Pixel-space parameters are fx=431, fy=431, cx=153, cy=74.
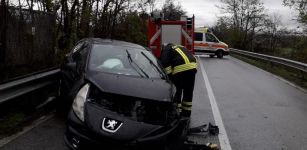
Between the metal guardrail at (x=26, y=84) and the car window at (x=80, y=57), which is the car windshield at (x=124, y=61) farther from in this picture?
the metal guardrail at (x=26, y=84)

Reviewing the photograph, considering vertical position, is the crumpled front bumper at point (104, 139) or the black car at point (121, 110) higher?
the black car at point (121, 110)

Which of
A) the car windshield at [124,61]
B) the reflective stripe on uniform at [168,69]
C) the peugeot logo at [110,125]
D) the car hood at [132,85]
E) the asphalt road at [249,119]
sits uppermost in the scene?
the car windshield at [124,61]

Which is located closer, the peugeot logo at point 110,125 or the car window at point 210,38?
the peugeot logo at point 110,125

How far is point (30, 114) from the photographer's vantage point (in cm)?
766

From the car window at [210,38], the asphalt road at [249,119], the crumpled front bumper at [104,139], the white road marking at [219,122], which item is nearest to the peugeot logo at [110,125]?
the crumpled front bumper at [104,139]

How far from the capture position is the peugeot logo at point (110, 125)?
15.5 ft

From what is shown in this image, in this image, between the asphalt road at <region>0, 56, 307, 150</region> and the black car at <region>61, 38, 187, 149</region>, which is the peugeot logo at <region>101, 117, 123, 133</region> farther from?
the asphalt road at <region>0, 56, 307, 150</region>

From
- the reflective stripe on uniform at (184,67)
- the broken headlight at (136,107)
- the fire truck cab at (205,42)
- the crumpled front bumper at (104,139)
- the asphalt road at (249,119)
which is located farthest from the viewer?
the fire truck cab at (205,42)

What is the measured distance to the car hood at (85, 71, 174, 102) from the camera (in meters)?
5.37

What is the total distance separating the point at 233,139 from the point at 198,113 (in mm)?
2076

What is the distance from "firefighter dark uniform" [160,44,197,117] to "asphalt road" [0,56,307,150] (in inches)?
29.6

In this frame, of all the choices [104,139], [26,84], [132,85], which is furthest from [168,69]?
[104,139]

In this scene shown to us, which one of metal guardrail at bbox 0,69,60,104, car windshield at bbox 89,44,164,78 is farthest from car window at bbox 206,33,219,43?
car windshield at bbox 89,44,164,78

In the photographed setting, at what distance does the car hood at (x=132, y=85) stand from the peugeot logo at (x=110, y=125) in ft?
1.79
